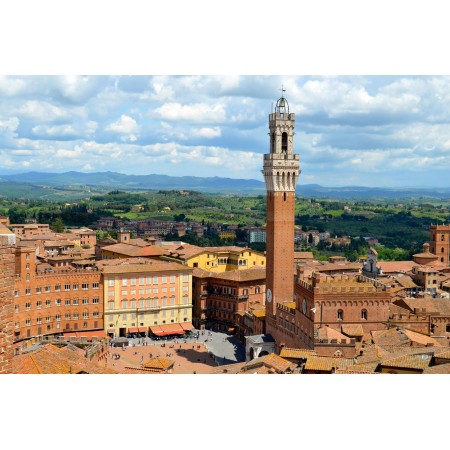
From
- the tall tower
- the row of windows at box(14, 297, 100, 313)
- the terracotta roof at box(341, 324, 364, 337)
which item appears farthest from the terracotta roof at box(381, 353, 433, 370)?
the row of windows at box(14, 297, 100, 313)

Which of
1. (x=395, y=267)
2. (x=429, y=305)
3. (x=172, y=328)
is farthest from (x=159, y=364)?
(x=395, y=267)

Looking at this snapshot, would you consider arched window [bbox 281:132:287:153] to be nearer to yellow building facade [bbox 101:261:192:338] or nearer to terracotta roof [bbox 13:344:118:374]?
yellow building facade [bbox 101:261:192:338]

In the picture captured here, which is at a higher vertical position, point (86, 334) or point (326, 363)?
point (326, 363)

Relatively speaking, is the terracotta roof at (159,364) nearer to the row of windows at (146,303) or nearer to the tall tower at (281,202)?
the tall tower at (281,202)

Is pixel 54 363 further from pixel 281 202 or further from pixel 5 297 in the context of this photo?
pixel 281 202

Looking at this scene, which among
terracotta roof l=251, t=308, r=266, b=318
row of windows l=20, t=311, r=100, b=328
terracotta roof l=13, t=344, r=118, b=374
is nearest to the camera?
terracotta roof l=13, t=344, r=118, b=374

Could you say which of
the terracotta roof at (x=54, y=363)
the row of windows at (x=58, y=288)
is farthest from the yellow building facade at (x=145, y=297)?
the terracotta roof at (x=54, y=363)

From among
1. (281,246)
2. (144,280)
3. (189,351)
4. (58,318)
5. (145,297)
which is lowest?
(189,351)
